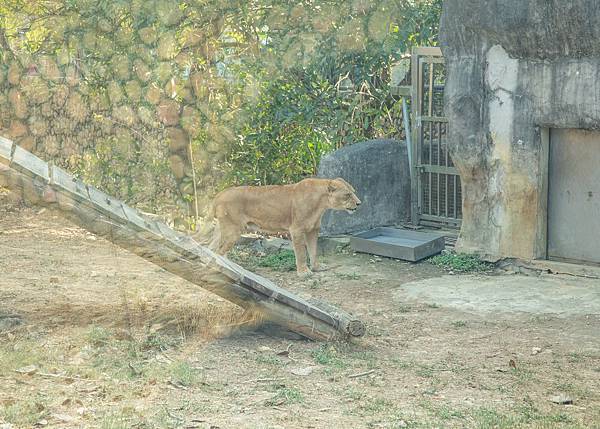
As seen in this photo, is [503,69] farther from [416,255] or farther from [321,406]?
[321,406]

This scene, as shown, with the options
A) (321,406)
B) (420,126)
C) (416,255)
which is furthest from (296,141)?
(321,406)

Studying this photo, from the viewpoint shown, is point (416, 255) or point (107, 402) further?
point (416, 255)

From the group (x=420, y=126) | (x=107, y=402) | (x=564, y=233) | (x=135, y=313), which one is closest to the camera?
(x=107, y=402)

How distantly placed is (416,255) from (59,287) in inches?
159

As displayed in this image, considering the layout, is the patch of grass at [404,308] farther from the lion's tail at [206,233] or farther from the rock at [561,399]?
the lion's tail at [206,233]

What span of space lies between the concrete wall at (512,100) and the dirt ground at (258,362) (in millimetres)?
1699

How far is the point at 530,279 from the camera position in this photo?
10266mm

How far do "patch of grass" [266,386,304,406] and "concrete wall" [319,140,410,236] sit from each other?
5762mm

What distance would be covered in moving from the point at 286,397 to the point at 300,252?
14.6ft

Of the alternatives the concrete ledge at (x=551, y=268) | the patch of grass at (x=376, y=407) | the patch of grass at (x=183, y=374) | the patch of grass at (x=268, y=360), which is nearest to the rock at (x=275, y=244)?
the concrete ledge at (x=551, y=268)

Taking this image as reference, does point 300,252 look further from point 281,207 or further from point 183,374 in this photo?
point 183,374

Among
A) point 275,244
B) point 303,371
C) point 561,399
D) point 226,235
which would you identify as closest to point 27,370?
point 303,371

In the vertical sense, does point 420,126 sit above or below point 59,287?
above

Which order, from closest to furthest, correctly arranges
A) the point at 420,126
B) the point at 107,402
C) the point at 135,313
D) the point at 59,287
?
1. the point at 107,402
2. the point at 135,313
3. the point at 59,287
4. the point at 420,126
